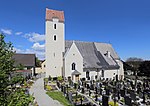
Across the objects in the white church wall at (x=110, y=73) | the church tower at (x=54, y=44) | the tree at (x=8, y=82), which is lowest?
the white church wall at (x=110, y=73)

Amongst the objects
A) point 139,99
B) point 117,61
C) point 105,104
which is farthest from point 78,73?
point 105,104

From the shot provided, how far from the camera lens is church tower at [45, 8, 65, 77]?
3619 cm

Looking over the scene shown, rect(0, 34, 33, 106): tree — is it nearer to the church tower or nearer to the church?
the church

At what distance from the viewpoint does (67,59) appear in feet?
116

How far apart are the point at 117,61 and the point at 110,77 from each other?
17.4 ft

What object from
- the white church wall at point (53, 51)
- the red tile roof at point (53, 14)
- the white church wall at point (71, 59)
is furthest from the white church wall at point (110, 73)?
the red tile roof at point (53, 14)

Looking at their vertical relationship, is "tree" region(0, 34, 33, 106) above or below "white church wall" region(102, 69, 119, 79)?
above

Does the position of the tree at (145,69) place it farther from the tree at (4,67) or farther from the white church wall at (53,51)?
the tree at (4,67)

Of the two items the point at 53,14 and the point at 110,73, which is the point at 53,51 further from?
the point at 110,73

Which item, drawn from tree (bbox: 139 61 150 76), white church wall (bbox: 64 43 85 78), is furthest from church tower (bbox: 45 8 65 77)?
tree (bbox: 139 61 150 76)

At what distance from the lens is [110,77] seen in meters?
40.6

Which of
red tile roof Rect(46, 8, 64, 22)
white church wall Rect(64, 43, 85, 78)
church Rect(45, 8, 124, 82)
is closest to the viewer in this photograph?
white church wall Rect(64, 43, 85, 78)

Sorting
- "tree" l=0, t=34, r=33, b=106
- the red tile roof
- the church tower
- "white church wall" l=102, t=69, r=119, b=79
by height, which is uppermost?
the red tile roof

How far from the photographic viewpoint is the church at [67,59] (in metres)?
35.5
